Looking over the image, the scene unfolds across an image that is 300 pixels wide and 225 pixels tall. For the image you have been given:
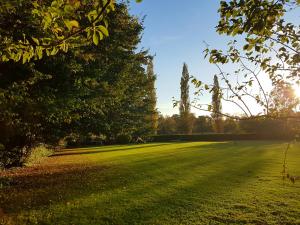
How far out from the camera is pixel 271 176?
15.5 metres

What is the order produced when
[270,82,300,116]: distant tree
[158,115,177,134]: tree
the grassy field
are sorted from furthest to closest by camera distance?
[158,115,177,134]: tree
the grassy field
[270,82,300,116]: distant tree

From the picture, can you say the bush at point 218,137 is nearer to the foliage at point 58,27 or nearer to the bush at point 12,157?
the bush at point 12,157

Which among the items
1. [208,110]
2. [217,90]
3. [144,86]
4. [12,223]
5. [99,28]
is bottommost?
[12,223]

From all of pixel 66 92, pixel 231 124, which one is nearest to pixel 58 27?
pixel 231 124

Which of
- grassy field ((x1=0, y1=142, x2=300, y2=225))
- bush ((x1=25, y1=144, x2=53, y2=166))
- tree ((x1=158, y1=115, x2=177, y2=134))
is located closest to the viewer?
grassy field ((x1=0, y1=142, x2=300, y2=225))

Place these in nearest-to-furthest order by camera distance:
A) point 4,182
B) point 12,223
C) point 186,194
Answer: point 12,223, point 186,194, point 4,182

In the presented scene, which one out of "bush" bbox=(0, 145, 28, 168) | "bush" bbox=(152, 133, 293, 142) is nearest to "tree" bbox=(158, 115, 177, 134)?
"bush" bbox=(152, 133, 293, 142)

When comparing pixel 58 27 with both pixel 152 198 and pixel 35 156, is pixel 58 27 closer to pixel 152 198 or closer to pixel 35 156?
pixel 152 198

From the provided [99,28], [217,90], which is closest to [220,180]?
[217,90]

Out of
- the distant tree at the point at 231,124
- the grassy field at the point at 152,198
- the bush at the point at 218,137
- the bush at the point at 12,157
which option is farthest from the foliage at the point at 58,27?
the bush at the point at 218,137

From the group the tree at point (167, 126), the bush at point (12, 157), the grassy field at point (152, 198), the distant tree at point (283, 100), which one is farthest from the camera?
the tree at point (167, 126)

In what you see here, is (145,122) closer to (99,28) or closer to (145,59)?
(145,59)

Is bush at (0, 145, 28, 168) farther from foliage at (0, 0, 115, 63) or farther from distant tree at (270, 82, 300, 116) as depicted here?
distant tree at (270, 82, 300, 116)

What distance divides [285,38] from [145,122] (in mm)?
33173
